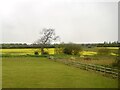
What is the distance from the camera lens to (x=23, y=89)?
15930mm

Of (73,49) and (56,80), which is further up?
(73,49)

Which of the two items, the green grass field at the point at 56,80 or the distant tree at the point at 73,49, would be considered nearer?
the green grass field at the point at 56,80

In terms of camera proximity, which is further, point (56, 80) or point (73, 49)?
point (73, 49)

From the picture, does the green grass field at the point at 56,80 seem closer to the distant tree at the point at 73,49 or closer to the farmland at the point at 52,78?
the farmland at the point at 52,78

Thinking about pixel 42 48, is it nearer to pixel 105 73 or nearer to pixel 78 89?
pixel 105 73

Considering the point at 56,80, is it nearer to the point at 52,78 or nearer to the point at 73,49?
the point at 52,78

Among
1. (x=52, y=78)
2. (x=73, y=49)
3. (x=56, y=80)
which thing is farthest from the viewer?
(x=73, y=49)

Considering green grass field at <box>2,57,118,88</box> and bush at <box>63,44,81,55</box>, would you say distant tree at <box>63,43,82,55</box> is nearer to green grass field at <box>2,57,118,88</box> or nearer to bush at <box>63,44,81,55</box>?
bush at <box>63,44,81,55</box>

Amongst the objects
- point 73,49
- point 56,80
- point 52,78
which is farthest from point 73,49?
point 56,80

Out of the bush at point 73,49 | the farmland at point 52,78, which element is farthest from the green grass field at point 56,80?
the bush at point 73,49

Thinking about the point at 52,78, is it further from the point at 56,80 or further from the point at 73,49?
the point at 73,49

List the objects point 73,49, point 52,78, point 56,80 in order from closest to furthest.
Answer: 1. point 56,80
2. point 52,78
3. point 73,49

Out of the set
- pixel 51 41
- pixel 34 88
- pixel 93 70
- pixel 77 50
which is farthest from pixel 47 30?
pixel 34 88

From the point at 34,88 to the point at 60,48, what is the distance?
66518 millimetres
